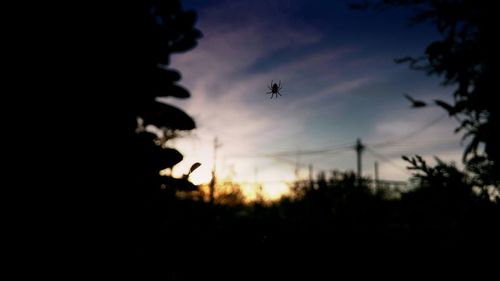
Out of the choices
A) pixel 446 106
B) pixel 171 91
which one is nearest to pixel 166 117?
pixel 171 91

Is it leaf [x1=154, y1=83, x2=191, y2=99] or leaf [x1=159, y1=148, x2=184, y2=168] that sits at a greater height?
leaf [x1=154, y1=83, x2=191, y2=99]

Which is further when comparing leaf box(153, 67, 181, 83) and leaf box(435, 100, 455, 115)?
leaf box(435, 100, 455, 115)

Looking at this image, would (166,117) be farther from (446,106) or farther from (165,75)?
(446,106)

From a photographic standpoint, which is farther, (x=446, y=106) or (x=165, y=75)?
(x=446, y=106)

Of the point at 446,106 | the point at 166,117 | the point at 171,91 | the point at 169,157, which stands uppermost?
the point at 446,106

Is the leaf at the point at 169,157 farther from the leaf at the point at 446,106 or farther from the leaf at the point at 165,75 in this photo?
the leaf at the point at 446,106

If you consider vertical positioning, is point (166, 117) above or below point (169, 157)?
above

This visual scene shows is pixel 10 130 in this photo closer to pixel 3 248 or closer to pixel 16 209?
pixel 16 209

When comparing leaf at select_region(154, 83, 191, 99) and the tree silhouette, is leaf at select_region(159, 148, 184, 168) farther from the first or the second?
the tree silhouette

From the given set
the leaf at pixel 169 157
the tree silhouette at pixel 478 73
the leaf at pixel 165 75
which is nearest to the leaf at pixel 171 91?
the leaf at pixel 165 75

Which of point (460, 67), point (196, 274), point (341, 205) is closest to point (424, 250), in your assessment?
point (460, 67)

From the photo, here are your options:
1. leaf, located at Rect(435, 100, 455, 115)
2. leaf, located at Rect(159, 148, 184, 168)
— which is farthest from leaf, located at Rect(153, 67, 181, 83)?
leaf, located at Rect(435, 100, 455, 115)
